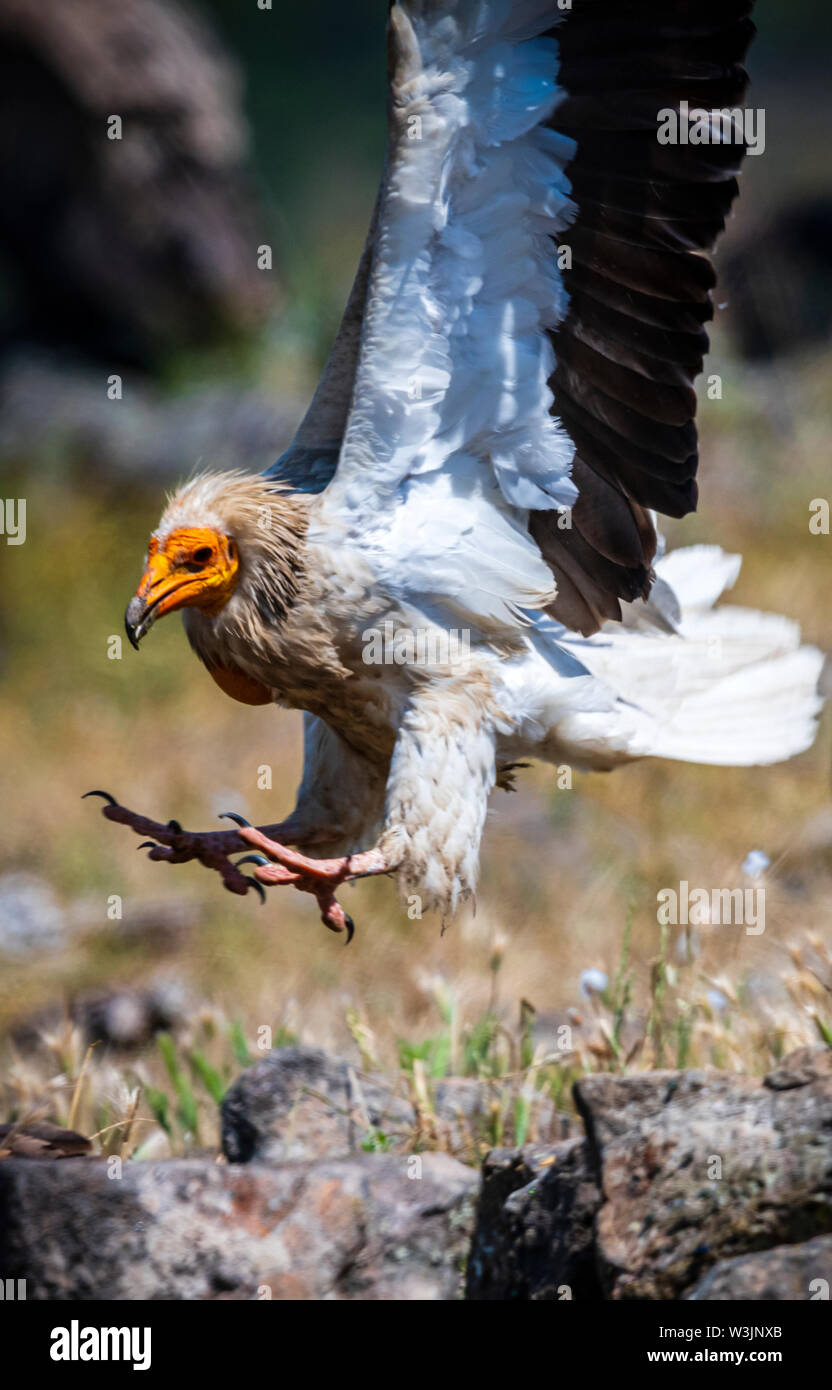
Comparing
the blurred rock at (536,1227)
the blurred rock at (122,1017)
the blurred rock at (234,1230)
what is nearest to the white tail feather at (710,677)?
the blurred rock at (536,1227)

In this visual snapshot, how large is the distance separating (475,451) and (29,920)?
462 cm

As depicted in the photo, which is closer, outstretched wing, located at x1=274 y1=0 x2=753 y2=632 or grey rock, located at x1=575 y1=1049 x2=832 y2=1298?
grey rock, located at x1=575 y1=1049 x2=832 y2=1298

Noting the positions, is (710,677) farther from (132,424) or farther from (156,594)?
(132,424)

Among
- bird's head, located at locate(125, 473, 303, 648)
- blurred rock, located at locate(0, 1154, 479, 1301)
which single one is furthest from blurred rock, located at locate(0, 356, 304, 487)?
blurred rock, located at locate(0, 1154, 479, 1301)

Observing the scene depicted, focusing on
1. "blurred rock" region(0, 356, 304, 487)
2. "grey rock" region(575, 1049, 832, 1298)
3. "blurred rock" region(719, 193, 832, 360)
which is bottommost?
"grey rock" region(575, 1049, 832, 1298)

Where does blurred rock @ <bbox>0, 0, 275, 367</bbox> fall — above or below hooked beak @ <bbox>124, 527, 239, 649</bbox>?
above

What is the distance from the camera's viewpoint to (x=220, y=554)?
11.7ft

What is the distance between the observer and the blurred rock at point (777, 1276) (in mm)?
2330

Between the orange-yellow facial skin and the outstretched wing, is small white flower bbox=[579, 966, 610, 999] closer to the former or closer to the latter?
the outstretched wing

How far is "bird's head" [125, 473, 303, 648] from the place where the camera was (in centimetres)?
350

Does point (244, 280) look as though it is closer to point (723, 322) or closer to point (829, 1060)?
point (723, 322)

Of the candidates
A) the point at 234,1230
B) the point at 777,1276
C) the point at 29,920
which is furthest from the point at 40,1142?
the point at 29,920

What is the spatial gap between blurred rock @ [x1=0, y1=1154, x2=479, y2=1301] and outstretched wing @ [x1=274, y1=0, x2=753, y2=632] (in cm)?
136
